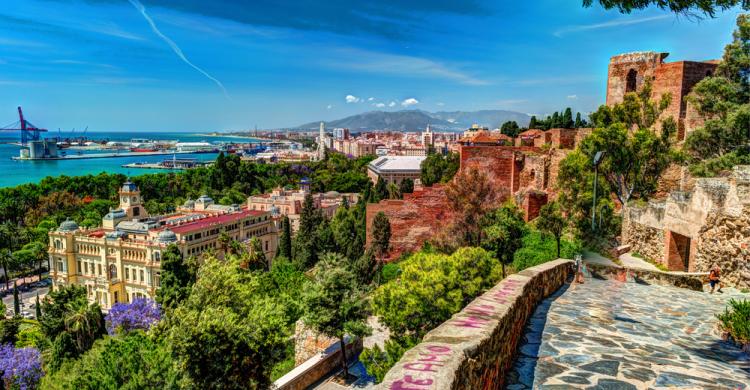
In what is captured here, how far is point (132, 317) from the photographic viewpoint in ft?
72.9

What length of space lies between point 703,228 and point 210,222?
3902 centimetres

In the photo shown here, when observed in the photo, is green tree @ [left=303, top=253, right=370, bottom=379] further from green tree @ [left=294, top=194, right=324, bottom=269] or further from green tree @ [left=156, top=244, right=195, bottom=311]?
green tree @ [left=294, top=194, right=324, bottom=269]

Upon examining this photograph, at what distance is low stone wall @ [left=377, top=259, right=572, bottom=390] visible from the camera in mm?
2758

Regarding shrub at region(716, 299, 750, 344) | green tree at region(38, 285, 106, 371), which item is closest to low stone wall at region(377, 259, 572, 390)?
shrub at region(716, 299, 750, 344)

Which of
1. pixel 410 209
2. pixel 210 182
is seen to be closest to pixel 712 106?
pixel 410 209

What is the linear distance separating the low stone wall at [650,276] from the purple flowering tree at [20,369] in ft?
59.0

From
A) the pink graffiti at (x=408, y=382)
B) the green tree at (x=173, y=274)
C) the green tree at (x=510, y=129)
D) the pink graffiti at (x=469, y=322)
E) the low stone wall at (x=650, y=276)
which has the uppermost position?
the green tree at (x=510, y=129)

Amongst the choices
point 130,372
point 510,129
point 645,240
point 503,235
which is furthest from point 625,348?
point 510,129

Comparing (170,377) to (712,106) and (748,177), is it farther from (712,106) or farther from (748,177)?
(712,106)

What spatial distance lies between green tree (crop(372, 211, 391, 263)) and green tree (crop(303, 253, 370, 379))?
333 inches

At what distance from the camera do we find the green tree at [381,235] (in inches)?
903

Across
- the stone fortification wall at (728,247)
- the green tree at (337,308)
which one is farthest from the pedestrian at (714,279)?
the green tree at (337,308)

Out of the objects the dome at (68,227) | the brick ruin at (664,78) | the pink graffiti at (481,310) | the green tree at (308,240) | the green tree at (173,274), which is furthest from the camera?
the dome at (68,227)

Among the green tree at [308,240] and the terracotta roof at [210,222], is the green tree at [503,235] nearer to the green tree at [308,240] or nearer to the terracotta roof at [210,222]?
the green tree at [308,240]
